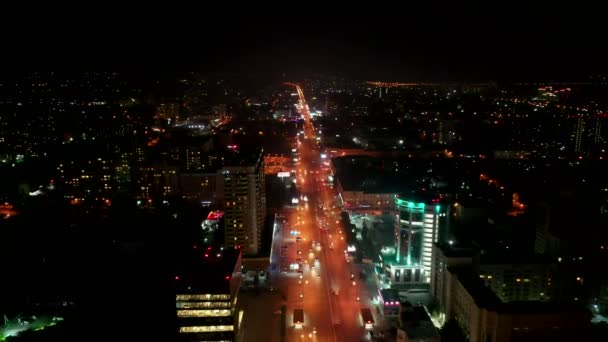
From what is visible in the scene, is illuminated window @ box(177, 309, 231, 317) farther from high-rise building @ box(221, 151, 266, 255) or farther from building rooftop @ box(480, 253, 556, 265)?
building rooftop @ box(480, 253, 556, 265)

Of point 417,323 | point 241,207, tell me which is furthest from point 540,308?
point 241,207

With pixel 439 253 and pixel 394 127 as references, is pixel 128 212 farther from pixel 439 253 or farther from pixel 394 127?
pixel 394 127

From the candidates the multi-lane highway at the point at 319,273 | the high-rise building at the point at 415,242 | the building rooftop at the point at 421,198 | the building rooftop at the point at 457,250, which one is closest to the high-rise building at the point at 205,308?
the multi-lane highway at the point at 319,273

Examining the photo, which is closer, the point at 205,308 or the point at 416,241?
the point at 205,308

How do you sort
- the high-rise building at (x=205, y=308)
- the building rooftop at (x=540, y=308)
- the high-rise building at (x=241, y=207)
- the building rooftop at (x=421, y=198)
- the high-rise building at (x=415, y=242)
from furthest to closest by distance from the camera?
the high-rise building at (x=241, y=207)
the building rooftop at (x=421, y=198)
the high-rise building at (x=415, y=242)
the high-rise building at (x=205, y=308)
the building rooftop at (x=540, y=308)

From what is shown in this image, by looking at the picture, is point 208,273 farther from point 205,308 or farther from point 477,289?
point 477,289

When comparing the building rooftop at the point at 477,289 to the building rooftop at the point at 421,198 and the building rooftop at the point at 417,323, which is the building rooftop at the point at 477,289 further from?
the building rooftop at the point at 421,198

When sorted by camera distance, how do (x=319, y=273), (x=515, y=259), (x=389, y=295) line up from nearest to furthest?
(x=389, y=295) < (x=515, y=259) < (x=319, y=273)
